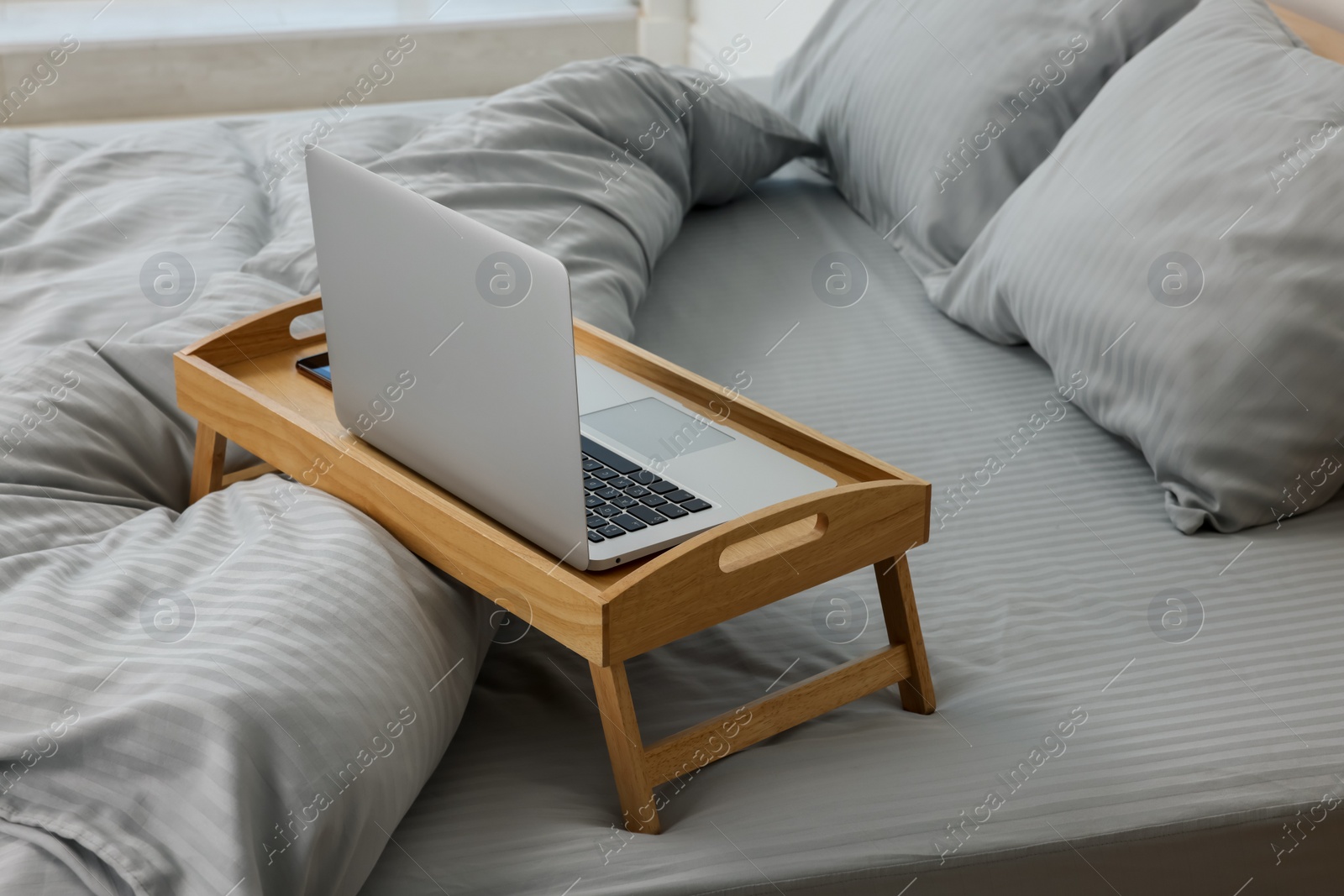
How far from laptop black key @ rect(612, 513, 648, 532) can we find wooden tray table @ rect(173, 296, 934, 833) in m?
0.02

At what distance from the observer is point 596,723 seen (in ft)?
2.92

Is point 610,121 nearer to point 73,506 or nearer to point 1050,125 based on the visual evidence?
point 1050,125

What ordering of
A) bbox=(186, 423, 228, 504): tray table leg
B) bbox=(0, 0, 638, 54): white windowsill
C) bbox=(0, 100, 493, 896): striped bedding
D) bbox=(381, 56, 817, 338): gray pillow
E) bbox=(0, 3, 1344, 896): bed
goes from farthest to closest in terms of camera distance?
bbox=(0, 0, 638, 54): white windowsill → bbox=(381, 56, 817, 338): gray pillow → bbox=(186, 423, 228, 504): tray table leg → bbox=(0, 3, 1344, 896): bed → bbox=(0, 100, 493, 896): striped bedding

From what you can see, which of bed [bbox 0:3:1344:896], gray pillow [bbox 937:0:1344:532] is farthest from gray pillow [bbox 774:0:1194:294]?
bed [bbox 0:3:1344:896]

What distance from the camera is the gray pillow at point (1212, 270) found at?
1085 mm

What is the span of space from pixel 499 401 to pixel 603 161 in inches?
36.2

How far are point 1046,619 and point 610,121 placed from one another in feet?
3.23

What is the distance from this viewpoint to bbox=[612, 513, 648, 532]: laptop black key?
82 centimetres

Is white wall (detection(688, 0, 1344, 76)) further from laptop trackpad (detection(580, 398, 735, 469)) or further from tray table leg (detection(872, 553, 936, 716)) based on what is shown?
tray table leg (detection(872, 553, 936, 716))

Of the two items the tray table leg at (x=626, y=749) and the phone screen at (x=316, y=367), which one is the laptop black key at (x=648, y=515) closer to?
the tray table leg at (x=626, y=749)

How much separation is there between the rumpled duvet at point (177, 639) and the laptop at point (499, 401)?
9 cm

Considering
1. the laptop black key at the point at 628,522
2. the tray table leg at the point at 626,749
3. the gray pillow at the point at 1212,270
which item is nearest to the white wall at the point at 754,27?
the gray pillow at the point at 1212,270

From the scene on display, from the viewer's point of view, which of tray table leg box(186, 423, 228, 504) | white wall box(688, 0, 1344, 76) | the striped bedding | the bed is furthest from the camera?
white wall box(688, 0, 1344, 76)

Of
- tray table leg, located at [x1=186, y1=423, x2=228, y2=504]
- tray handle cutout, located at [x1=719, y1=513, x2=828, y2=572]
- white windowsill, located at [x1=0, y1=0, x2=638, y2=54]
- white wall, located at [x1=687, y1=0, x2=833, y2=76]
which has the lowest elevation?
white windowsill, located at [x1=0, y1=0, x2=638, y2=54]
